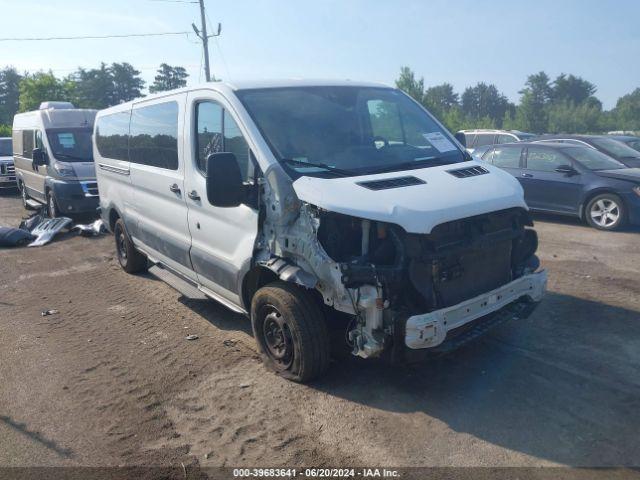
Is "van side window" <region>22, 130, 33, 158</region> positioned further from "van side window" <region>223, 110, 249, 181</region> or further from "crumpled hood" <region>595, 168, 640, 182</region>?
"crumpled hood" <region>595, 168, 640, 182</region>

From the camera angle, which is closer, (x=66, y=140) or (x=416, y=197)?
(x=416, y=197)

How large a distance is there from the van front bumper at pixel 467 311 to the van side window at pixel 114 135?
4.69 metres

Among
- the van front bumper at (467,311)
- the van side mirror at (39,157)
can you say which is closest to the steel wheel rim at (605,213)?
the van front bumper at (467,311)

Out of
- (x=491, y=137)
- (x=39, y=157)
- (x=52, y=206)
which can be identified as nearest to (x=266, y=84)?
(x=52, y=206)

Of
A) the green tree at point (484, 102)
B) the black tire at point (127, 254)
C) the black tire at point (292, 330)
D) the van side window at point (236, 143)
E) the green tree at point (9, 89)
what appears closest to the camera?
the black tire at point (292, 330)

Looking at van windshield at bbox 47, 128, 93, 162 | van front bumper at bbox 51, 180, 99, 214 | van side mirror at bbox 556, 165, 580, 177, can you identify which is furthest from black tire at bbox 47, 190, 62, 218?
van side mirror at bbox 556, 165, 580, 177

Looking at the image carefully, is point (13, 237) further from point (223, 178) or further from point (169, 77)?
point (169, 77)

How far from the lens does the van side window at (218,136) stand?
175 inches

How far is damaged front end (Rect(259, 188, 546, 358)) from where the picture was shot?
3.67 meters

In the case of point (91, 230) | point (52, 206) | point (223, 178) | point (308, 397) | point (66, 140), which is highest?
point (223, 178)

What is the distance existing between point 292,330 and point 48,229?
8.65 meters

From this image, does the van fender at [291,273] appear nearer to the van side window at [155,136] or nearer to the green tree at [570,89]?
the van side window at [155,136]

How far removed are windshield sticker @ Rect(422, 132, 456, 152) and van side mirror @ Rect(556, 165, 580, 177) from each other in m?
6.05

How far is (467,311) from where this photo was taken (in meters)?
3.88
